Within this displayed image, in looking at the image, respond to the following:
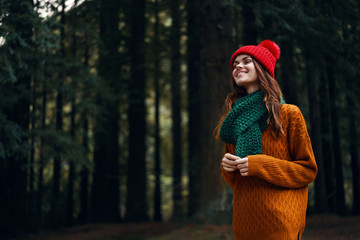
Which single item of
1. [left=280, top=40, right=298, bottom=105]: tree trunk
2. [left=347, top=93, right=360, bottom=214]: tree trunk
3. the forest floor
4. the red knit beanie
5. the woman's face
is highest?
[left=280, top=40, right=298, bottom=105]: tree trunk

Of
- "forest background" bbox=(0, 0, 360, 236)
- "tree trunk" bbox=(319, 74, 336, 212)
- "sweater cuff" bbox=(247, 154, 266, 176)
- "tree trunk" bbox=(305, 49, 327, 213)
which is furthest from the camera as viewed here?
"tree trunk" bbox=(319, 74, 336, 212)

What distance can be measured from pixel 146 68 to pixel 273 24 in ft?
22.3

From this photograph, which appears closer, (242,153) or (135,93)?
(242,153)

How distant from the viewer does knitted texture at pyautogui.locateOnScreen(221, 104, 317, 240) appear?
255cm

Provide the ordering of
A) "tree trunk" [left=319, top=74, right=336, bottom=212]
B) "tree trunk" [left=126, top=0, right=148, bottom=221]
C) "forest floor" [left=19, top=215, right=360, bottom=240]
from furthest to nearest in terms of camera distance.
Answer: "tree trunk" [left=126, top=0, right=148, bottom=221], "tree trunk" [left=319, top=74, right=336, bottom=212], "forest floor" [left=19, top=215, right=360, bottom=240]

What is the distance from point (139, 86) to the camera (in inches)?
567

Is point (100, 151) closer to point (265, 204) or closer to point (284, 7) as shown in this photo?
point (284, 7)

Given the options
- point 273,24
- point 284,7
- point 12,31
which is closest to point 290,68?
point 273,24

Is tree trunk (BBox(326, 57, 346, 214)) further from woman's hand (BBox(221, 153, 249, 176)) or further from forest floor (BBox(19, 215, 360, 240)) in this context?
woman's hand (BBox(221, 153, 249, 176))

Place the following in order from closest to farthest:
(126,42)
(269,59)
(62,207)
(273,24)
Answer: (269,59)
(273,24)
(62,207)
(126,42)

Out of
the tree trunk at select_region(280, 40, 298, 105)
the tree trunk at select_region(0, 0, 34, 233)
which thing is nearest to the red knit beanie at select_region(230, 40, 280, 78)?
the tree trunk at select_region(280, 40, 298, 105)

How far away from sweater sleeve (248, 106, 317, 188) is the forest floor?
15.8ft

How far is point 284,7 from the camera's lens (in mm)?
7949

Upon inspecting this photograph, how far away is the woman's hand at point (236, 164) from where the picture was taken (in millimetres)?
2531
